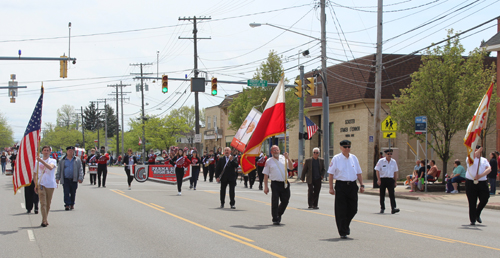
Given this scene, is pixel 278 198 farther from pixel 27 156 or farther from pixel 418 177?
pixel 418 177

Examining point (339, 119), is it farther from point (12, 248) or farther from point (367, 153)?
point (12, 248)

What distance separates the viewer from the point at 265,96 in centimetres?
3853

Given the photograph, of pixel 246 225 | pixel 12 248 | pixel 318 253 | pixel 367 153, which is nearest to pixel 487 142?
pixel 367 153

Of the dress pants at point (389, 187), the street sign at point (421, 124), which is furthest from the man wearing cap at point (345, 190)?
the street sign at point (421, 124)

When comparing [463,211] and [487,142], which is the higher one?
[487,142]

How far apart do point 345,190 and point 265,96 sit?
93.9 ft

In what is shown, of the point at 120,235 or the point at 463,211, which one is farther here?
the point at 463,211

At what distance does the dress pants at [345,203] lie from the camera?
33.0 ft

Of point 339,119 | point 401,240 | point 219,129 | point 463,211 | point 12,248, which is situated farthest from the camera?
point 219,129

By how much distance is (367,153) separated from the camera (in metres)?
34.7

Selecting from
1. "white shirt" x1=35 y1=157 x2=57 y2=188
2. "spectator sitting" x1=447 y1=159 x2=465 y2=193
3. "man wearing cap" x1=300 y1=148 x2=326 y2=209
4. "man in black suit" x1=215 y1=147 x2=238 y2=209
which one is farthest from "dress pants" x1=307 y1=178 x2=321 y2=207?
"spectator sitting" x1=447 y1=159 x2=465 y2=193

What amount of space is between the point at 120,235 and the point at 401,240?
213 inches

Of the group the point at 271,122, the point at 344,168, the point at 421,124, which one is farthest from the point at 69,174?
the point at 421,124

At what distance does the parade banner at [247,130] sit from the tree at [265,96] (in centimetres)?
1722
